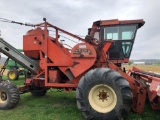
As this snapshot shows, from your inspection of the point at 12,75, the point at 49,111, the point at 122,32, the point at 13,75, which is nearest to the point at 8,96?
the point at 49,111

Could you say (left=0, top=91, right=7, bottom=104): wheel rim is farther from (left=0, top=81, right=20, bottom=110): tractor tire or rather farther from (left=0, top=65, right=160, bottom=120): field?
(left=0, top=65, right=160, bottom=120): field

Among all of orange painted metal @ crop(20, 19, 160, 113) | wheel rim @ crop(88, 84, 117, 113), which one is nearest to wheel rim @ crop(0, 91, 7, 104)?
orange painted metal @ crop(20, 19, 160, 113)

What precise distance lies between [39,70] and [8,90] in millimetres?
1528

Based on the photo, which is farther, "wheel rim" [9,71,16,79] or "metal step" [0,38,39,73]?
"wheel rim" [9,71,16,79]

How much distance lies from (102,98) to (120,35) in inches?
145

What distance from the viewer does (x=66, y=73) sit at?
719 centimetres

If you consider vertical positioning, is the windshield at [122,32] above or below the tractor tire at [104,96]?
above

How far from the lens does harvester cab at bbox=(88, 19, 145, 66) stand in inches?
338

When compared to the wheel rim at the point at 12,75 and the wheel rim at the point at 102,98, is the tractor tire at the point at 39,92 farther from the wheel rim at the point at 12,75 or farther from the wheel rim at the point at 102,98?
the wheel rim at the point at 12,75

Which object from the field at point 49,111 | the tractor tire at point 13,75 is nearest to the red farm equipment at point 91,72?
the field at point 49,111

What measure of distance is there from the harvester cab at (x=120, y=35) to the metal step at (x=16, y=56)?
123 inches

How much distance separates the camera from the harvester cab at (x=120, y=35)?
858 centimetres

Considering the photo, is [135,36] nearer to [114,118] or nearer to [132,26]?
[132,26]

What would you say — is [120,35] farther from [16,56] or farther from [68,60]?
[16,56]
